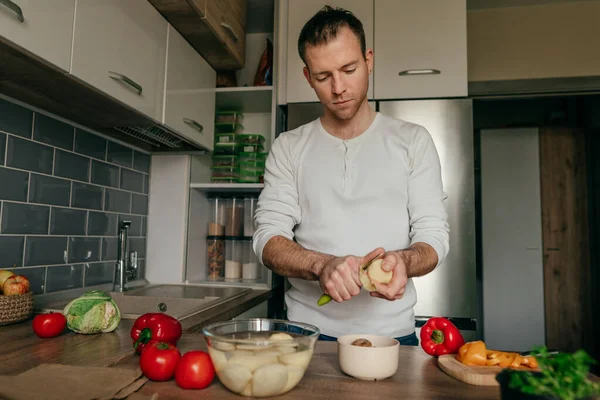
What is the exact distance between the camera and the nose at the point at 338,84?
1.25 metres

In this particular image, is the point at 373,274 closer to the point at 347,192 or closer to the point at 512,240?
the point at 347,192

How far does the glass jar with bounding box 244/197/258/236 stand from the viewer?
246 centimetres

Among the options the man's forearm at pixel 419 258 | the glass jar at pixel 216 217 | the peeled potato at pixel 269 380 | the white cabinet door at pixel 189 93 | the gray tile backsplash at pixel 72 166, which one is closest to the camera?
the peeled potato at pixel 269 380

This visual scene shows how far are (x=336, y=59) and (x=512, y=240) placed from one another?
11.2 ft

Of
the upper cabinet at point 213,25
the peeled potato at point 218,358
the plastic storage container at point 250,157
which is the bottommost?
the peeled potato at point 218,358

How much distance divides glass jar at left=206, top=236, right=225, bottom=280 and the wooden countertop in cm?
117

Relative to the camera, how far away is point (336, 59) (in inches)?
48.7

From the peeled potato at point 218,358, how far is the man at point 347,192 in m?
0.44

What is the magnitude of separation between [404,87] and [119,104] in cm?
129

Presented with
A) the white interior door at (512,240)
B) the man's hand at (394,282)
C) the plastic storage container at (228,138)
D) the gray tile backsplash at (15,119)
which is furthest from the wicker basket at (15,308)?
the white interior door at (512,240)

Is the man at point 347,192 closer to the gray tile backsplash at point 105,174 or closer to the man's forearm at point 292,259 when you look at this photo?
the man's forearm at point 292,259

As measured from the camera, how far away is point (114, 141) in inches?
78.9

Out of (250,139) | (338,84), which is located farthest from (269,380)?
(250,139)

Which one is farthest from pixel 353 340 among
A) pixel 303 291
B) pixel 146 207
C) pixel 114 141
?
pixel 146 207
